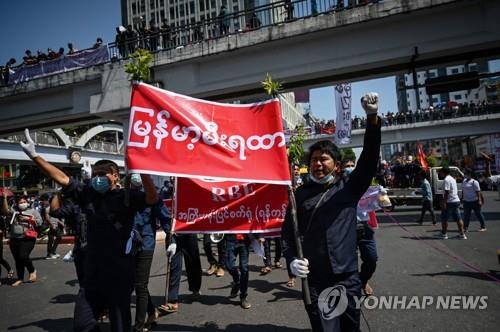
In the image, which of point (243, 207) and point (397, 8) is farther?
point (397, 8)

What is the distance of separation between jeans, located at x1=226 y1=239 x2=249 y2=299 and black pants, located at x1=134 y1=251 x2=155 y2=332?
136 cm

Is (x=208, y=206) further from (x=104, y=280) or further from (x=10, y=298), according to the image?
(x=10, y=298)

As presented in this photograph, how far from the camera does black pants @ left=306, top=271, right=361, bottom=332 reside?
2619 mm

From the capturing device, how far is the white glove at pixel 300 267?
8.69 feet

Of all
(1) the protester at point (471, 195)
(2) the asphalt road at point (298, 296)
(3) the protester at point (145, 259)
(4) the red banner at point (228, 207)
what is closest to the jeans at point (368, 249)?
(2) the asphalt road at point (298, 296)

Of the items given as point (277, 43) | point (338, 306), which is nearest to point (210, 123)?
point (338, 306)

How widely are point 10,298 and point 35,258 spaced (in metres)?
5.19

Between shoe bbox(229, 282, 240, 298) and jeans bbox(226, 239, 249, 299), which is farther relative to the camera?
shoe bbox(229, 282, 240, 298)

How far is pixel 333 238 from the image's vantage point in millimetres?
2650

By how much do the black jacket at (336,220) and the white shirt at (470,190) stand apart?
873cm

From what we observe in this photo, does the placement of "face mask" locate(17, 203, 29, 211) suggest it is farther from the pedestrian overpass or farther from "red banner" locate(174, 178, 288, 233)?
the pedestrian overpass

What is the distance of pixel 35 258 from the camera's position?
10984 millimetres

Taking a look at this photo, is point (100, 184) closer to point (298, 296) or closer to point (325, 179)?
point (325, 179)

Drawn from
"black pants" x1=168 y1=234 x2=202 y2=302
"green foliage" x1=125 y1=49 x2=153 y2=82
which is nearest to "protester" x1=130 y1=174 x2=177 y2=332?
"black pants" x1=168 y1=234 x2=202 y2=302
